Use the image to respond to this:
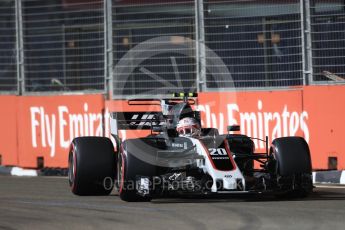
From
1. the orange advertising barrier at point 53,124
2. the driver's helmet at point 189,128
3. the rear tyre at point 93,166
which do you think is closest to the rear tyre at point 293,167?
the driver's helmet at point 189,128

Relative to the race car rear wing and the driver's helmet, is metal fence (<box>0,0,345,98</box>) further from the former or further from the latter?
the driver's helmet

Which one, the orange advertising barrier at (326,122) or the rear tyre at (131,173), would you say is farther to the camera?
the orange advertising barrier at (326,122)

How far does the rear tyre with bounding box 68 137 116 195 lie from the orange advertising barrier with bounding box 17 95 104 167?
13.8 feet

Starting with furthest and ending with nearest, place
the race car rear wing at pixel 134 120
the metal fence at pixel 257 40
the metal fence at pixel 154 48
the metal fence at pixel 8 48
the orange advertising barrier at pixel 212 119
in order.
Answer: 1. the metal fence at pixel 8 48
2. the metal fence at pixel 154 48
3. the metal fence at pixel 257 40
4. the orange advertising barrier at pixel 212 119
5. the race car rear wing at pixel 134 120

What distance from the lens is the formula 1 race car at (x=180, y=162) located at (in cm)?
1091

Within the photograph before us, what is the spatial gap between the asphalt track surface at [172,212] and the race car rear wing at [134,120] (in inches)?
42.4

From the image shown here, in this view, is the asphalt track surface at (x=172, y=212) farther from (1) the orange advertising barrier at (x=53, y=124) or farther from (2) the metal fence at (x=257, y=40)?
(1) the orange advertising barrier at (x=53, y=124)

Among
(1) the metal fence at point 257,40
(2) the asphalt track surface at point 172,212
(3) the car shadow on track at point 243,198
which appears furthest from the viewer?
(1) the metal fence at point 257,40

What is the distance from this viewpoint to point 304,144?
38.0 feet

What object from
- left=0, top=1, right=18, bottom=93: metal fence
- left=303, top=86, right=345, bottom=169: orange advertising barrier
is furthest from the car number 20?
left=0, top=1, right=18, bottom=93: metal fence

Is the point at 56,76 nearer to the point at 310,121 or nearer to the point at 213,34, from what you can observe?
the point at 213,34

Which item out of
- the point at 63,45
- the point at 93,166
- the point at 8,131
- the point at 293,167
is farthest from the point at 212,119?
the point at 293,167

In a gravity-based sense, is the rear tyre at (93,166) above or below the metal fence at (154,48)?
below

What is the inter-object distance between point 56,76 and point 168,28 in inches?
101
